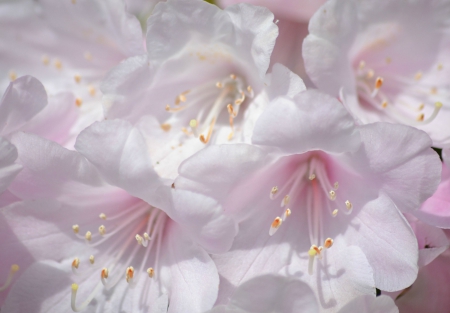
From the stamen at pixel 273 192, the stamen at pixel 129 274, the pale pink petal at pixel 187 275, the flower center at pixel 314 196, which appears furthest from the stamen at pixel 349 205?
the stamen at pixel 129 274

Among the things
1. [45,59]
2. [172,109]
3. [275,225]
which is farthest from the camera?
[45,59]

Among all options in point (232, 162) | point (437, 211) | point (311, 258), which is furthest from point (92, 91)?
point (437, 211)

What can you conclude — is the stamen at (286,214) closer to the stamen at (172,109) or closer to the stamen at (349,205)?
the stamen at (349,205)

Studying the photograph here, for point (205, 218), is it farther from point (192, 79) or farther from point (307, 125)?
point (192, 79)

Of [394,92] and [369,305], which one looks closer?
[369,305]

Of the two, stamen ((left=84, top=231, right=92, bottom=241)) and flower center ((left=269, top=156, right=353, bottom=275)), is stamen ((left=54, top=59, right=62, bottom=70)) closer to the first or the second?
stamen ((left=84, top=231, right=92, bottom=241))

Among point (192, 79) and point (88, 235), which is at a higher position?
point (192, 79)

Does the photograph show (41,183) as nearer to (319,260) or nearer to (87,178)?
(87,178)
